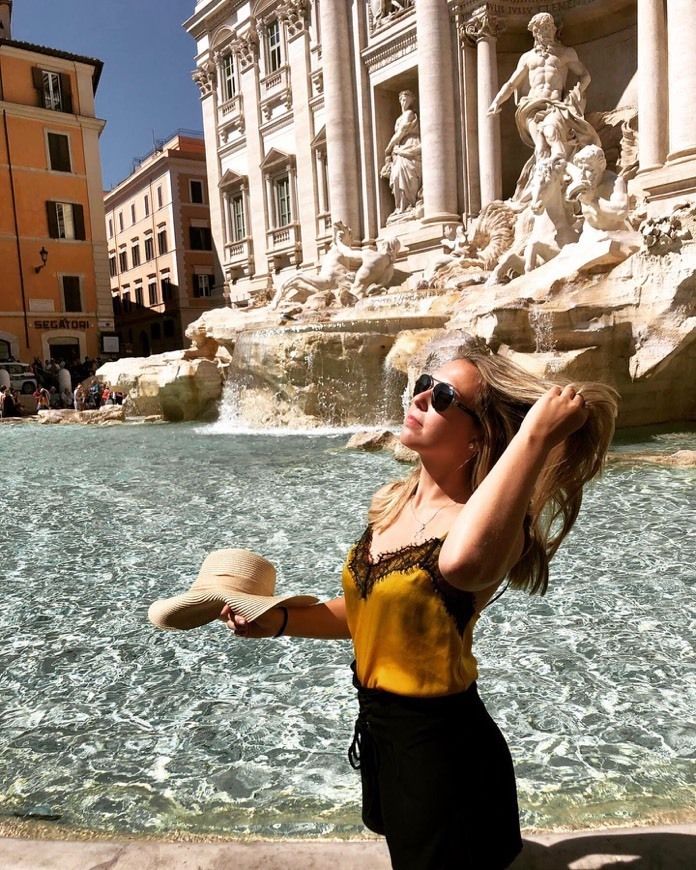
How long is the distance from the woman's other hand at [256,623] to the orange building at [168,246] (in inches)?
1239

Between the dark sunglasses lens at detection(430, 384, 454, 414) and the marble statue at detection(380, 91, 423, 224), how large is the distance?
17312 millimetres

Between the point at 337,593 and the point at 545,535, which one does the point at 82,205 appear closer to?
the point at 337,593

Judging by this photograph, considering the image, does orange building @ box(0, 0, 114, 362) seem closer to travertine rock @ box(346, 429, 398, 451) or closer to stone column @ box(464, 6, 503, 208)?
stone column @ box(464, 6, 503, 208)

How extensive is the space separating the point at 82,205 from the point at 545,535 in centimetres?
2966

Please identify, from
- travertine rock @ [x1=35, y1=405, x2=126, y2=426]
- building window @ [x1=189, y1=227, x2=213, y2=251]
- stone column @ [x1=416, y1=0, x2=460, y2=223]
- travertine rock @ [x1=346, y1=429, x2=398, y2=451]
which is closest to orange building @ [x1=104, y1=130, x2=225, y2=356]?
building window @ [x1=189, y1=227, x2=213, y2=251]

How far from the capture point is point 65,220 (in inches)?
1074

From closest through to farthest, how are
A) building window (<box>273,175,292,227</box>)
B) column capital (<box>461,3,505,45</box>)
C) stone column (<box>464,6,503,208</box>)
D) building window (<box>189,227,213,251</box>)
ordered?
column capital (<box>461,3,505,45</box>) < stone column (<box>464,6,503,208</box>) < building window (<box>273,175,292,227</box>) < building window (<box>189,227,213,251</box>)

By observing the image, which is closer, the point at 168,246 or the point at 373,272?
the point at 373,272

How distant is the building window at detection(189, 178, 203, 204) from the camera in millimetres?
35312

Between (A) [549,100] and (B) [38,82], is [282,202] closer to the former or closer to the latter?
(B) [38,82]

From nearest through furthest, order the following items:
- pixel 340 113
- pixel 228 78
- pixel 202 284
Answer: pixel 340 113
pixel 228 78
pixel 202 284

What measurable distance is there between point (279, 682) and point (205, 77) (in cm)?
2823

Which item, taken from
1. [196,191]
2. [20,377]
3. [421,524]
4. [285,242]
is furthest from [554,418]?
[196,191]

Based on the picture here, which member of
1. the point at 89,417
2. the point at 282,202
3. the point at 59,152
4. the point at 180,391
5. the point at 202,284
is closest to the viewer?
the point at 180,391
